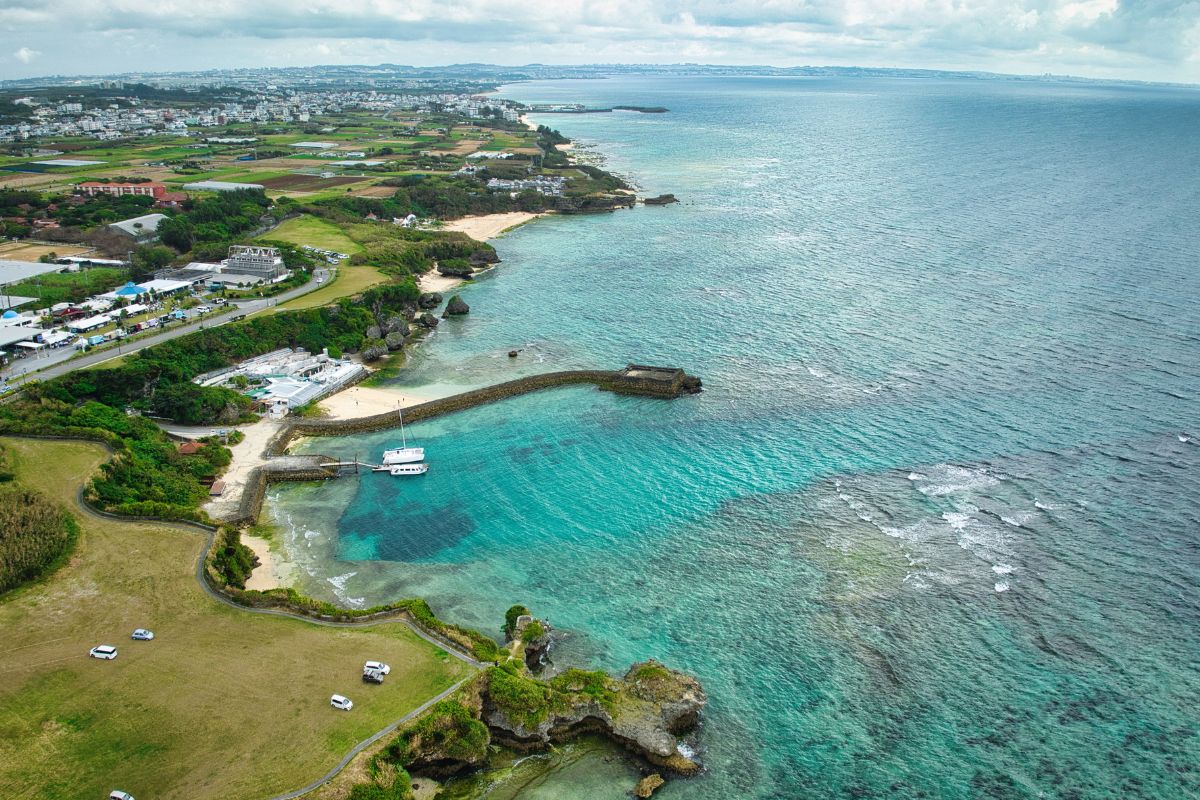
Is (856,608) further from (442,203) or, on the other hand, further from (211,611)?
(442,203)

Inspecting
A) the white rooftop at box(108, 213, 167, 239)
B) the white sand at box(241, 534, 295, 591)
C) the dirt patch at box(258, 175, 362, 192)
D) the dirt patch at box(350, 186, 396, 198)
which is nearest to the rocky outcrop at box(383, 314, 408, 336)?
the white sand at box(241, 534, 295, 591)

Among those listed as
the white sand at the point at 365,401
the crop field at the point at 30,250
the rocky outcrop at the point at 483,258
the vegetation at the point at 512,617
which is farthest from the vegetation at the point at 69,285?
the vegetation at the point at 512,617

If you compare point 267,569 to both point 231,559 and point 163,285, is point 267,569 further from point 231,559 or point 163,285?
point 163,285

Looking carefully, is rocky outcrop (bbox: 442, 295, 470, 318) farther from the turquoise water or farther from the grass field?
the grass field

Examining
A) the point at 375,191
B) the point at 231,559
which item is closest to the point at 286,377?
the point at 231,559

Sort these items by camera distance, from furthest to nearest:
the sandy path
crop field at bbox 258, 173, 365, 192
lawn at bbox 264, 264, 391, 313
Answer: crop field at bbox 258, 173, 365, 192, lawn at bbox 264, 264, 391, 313, the sandy path

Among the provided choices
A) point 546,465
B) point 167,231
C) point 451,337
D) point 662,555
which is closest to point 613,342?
point 451,337
